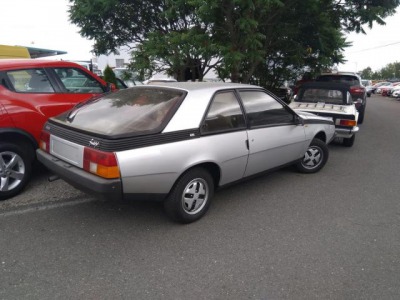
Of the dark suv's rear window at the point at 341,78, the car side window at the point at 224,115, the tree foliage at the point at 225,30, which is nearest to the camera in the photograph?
the car side window at the point at 224,115

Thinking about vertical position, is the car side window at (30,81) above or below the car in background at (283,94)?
above

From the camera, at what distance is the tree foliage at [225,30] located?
7383mm

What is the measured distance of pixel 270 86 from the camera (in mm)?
12891

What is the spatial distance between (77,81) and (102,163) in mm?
2741

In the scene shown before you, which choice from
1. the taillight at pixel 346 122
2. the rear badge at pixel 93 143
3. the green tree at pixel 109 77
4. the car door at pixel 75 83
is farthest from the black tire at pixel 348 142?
the green tree at pixel 109 77

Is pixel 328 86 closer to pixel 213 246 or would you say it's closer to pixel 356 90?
pixel 356 90

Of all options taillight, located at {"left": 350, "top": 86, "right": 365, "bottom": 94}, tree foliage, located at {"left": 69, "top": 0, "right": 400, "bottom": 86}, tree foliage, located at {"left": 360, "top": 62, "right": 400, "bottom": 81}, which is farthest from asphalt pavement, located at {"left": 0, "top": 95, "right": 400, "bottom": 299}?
tree foliage, located at {"left": 360, "top": 62, "right": 400, "bottom": 81}

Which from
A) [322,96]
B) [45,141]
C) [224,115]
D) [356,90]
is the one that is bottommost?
[45,141]

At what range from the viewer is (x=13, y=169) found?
391 centimetres

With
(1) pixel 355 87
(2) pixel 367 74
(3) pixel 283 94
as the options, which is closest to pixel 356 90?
(1) pixel 355 87

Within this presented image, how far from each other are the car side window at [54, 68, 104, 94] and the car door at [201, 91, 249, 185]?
250 cm

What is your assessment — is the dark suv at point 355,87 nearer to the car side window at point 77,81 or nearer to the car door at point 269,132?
the car door at point 269,132

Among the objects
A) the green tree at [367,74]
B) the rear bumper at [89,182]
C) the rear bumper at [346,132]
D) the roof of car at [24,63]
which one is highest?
the green tree at [367,74]

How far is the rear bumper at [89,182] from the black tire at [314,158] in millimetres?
3325
